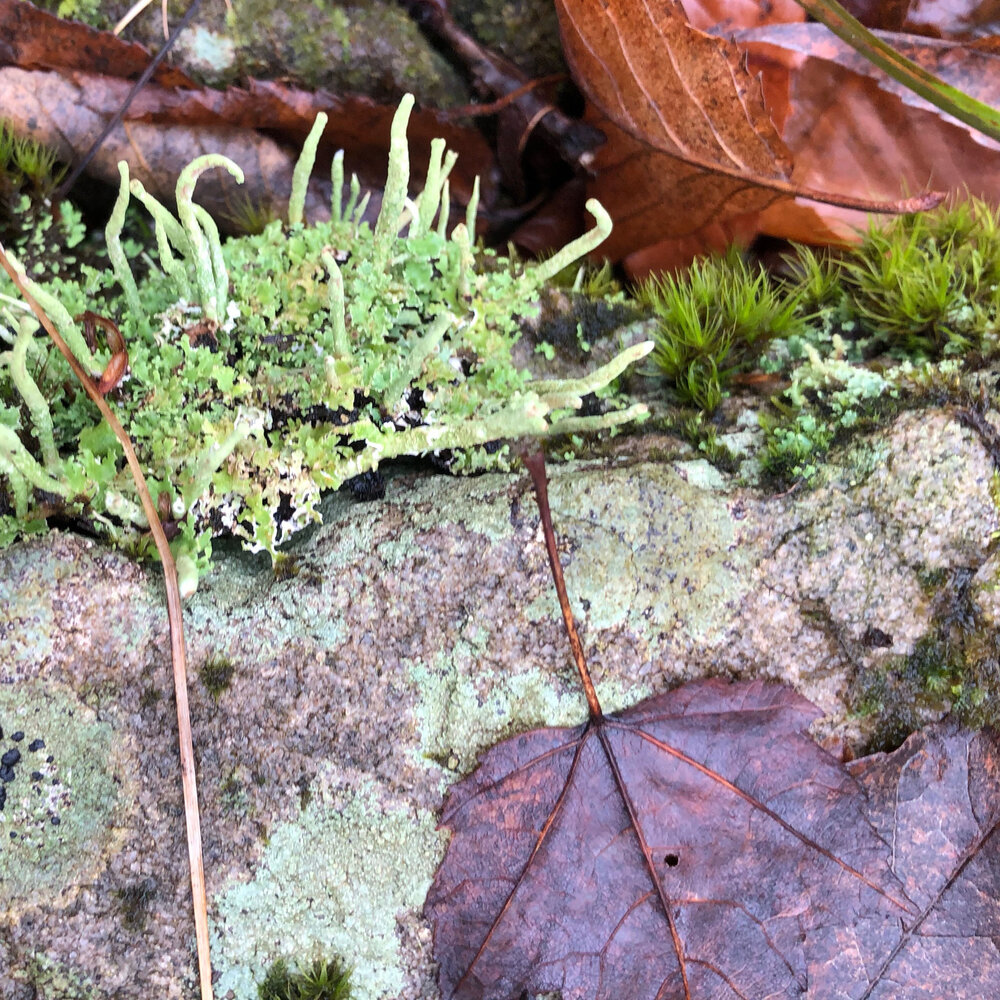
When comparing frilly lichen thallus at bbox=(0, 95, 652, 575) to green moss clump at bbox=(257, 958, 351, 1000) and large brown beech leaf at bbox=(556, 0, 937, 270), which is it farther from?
green moss clump at bbox=(257, 958, 351, 1000)

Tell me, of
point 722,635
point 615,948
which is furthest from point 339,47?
Result: point 615,948

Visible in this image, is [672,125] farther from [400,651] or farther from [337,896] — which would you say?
[337,896]

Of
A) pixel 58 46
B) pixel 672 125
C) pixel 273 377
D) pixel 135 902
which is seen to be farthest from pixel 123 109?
pixel 135 902

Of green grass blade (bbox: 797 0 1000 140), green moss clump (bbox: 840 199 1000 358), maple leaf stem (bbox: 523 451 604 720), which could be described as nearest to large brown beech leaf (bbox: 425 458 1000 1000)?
maple leaf stem (bbox: 523 451 604 720)

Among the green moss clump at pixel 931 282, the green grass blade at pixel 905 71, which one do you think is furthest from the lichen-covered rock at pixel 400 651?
the green grass blade at pixel 905 71

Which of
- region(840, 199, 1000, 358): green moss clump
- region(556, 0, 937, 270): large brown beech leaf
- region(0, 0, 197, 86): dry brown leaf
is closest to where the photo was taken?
region(840, 199, 1000, 358): green moss clump

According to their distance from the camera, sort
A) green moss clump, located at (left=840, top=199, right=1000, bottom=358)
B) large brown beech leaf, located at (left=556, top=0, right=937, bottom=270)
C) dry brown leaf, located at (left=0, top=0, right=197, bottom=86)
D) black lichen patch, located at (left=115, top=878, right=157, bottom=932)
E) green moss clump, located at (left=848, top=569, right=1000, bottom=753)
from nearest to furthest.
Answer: black lichen patch, located at (left=115, top=878, right=157, bottom=932)
green moss clump, located at (left=848, top=569, right=1000, bottom=753)
green moss clump, located at (left=840, top=199, right=1000, bottom=358)
large brown beech leaf, located at (left=556, top=0, right=937, bottom=270)
dry brown leaf, located at (left=0, top=0, right=197, bottom=86)
